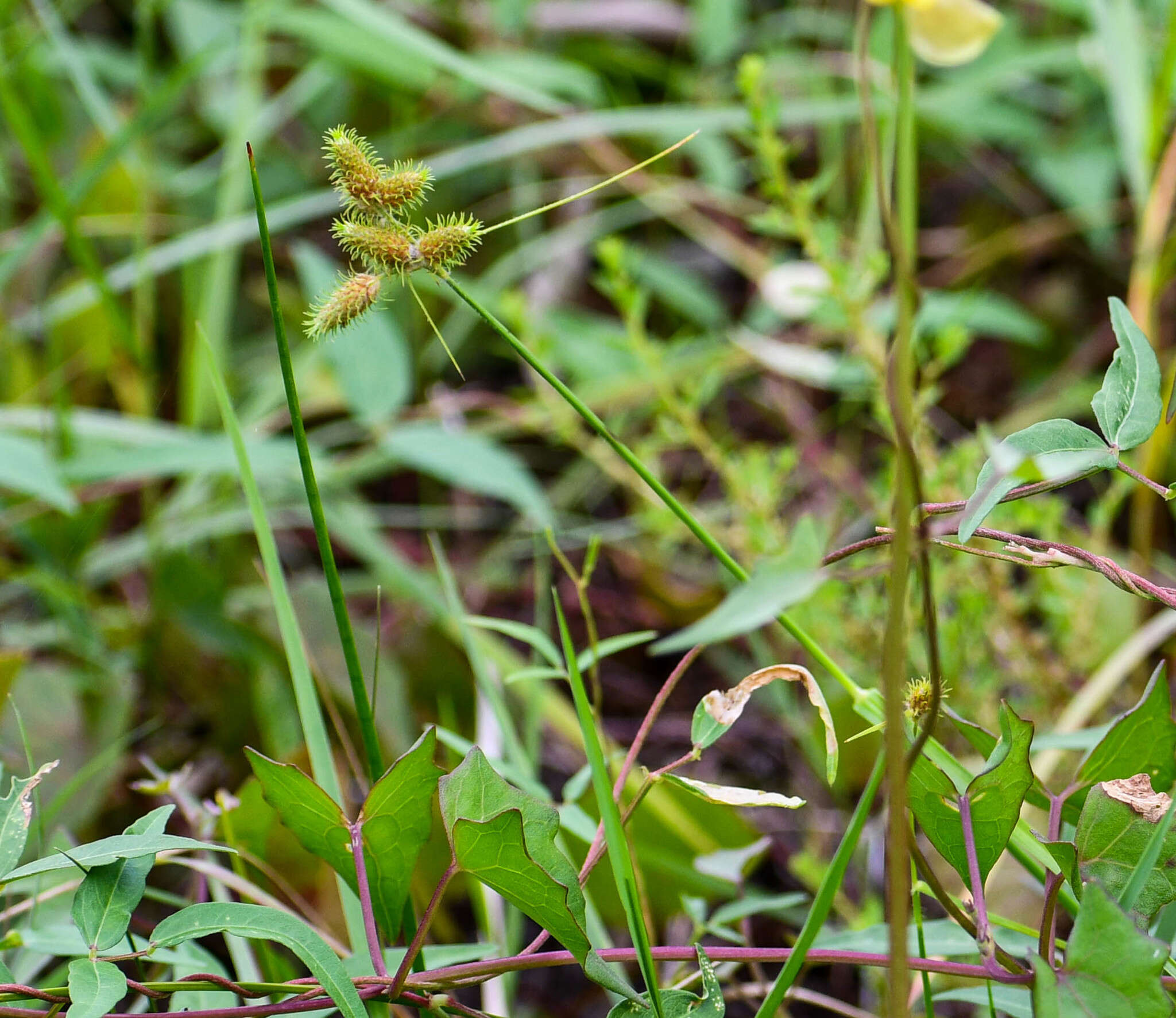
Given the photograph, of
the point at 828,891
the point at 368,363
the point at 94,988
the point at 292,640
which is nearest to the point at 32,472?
the point at 368,363

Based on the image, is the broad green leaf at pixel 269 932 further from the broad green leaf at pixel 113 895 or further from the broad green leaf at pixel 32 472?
the broad green leaf at pixel 32 472

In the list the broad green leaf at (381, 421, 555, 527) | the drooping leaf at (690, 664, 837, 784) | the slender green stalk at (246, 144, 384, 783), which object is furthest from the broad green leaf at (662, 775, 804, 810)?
the broad green leaf at (381, 421, 555, 527)

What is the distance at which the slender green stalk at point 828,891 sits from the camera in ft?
0.99

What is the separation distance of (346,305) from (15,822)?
0.22 meters

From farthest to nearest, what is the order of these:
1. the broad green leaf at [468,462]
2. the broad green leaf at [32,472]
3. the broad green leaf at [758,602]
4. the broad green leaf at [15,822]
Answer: the broad green leaf at [468,462] → the broad green leaf at [32,472] → the broad green leaf at [15,822] → the broad green leaf at [758,602]

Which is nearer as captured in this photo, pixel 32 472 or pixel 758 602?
pixel 758 602

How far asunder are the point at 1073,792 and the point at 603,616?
28.2 inches

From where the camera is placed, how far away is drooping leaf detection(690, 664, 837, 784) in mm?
368

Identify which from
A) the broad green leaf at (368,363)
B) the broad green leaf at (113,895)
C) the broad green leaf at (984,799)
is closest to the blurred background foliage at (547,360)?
the broad green leaf at (368,363)

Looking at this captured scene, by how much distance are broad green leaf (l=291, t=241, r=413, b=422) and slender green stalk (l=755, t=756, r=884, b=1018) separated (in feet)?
2.31

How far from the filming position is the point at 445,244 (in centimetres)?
35

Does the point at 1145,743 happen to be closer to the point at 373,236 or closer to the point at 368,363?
the point at 373,236

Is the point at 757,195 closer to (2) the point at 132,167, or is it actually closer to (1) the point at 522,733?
(2) the point at 132,167

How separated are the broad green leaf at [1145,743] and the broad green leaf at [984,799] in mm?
37
